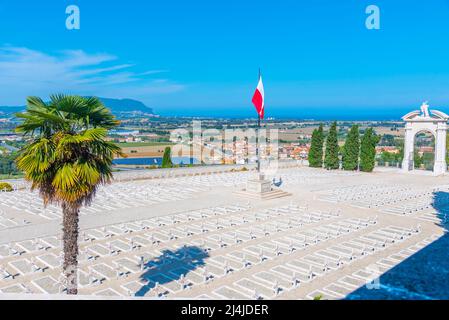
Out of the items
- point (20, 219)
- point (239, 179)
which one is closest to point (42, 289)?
point (20, 219)

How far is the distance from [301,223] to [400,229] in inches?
172

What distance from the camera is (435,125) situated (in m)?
36.2

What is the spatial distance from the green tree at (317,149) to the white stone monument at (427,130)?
810cm

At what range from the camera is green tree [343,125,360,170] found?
126 ft

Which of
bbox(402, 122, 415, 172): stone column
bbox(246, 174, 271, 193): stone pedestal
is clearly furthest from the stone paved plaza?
bbox(402, 122, 415, 172): stone column

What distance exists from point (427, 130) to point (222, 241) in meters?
29.5

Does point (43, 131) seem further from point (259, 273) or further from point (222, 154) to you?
point (222, 154)

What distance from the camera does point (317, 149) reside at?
41531mm

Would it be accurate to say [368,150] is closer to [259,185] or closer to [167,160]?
[259,185]

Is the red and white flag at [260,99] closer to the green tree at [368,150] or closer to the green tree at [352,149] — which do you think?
the green tree at [352,149]

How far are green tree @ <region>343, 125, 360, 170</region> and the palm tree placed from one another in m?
33.6

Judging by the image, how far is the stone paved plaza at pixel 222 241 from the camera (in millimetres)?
11391

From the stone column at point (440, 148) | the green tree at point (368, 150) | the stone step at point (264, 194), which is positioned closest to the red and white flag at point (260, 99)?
the stone step at point (264, 194)

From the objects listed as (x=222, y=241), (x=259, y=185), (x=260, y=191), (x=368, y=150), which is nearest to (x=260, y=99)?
(x=259, y=185)
